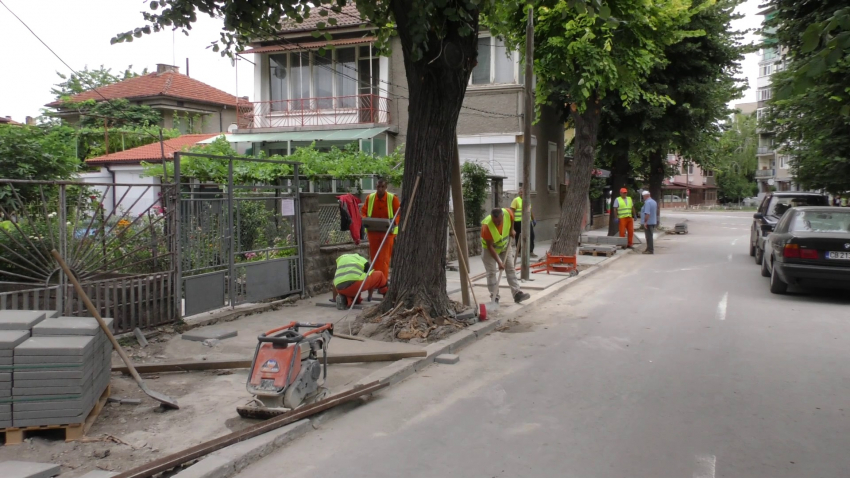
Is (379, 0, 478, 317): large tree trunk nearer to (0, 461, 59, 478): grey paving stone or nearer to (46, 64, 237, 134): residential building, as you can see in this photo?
(0, 461, 59, 478): grey paving stone

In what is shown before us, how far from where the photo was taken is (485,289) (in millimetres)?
12828

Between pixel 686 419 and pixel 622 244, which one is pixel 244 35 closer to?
pixel 686 419

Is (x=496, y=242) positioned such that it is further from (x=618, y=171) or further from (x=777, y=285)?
(x=618, y=171)

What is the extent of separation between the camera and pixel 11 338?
4.74m

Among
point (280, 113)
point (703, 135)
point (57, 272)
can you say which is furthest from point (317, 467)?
point (703, 135)

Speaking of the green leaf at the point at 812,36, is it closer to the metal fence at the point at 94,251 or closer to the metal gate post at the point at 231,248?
the metal fence at the point at 94,251

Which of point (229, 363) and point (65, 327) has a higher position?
point (65, 327)

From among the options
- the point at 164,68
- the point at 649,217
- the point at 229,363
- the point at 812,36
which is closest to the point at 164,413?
the point at 229,363

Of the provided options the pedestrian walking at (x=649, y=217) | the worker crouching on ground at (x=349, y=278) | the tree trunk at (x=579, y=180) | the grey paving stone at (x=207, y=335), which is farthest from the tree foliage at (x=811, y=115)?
the grey paving stone at (x=207, y=335)

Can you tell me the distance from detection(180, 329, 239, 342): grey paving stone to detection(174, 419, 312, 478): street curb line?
3.21 meters

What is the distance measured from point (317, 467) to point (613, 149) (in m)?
22.4

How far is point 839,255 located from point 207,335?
972cm

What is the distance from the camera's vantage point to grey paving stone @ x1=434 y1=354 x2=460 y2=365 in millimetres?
7395

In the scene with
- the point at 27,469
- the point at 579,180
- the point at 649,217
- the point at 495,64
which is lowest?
the point at 27,469
